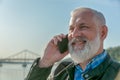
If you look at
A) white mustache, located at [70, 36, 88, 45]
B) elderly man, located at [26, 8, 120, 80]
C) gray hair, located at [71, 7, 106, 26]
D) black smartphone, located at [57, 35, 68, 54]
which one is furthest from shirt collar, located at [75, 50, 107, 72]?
black smartphone, located at [57, 35, 68, 54]

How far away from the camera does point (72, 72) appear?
141 inches

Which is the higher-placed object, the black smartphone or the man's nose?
the man's nose

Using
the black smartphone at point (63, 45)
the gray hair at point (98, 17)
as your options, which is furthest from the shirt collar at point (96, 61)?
the black smartphone at point (63, 45)

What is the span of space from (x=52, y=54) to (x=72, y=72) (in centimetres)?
42

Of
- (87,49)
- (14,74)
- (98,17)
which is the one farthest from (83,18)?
(14,74)

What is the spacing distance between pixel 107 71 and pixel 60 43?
2.21 ft

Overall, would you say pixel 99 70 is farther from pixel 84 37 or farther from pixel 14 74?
pixel 14 74

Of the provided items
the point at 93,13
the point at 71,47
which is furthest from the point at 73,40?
the point at 93,13

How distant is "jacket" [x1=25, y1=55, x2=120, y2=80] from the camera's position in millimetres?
3340

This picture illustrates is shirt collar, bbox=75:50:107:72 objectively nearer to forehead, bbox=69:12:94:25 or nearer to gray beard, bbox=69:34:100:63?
gray beard, bbox=69:34:100:63

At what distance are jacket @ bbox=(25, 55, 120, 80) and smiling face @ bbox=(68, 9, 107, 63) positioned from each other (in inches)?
5.0

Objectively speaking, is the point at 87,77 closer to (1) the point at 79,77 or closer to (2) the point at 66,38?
(1) the point at 79,77

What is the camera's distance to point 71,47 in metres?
3.56

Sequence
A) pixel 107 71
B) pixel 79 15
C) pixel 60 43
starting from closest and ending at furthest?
pixel 107 71 < pixel 79 15 < pixel 60 43
